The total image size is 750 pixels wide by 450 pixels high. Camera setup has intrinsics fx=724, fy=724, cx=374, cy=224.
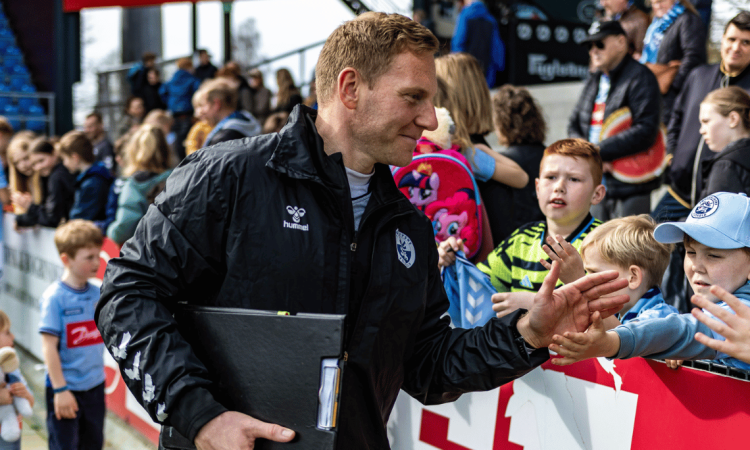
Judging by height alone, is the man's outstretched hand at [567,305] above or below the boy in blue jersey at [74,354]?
above

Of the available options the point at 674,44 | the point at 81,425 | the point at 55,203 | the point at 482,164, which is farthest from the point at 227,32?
the point at 482,164

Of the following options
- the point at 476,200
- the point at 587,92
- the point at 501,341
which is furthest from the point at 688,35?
→ the point at 501,341

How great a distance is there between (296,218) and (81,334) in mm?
3102

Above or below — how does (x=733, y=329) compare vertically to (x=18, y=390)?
above

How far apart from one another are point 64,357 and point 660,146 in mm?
4260

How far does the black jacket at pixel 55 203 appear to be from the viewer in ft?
23.8

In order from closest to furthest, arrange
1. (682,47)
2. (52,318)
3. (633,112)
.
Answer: (52,318)
(633,112)
(682,47)

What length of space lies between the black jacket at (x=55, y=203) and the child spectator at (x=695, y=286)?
20.6 feet

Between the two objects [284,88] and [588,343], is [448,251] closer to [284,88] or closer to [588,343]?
[588,343]

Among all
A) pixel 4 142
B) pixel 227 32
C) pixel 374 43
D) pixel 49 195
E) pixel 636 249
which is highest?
pixel 227 32

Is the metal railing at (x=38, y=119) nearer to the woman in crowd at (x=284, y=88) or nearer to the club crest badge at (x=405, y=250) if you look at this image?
the woman in crowd at (x=284, y=88)

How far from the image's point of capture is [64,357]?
175 inches

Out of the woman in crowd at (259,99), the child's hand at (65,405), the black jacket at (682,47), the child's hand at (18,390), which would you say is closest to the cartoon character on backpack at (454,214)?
the child's hand at (18,390)

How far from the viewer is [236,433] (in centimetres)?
170
